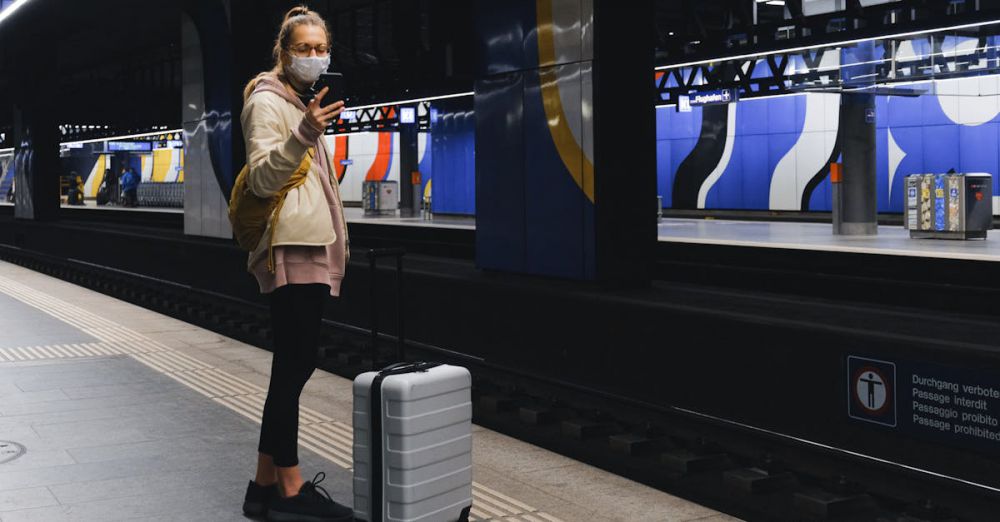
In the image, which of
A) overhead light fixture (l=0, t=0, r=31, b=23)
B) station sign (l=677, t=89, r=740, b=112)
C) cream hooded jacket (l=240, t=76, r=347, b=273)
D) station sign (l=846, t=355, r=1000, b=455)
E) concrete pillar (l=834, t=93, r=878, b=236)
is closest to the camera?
cream hooded jacket (l=240, t=76, r=347, b=273)

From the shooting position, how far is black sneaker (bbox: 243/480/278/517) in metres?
4.25

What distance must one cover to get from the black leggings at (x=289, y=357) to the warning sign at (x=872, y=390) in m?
2.28

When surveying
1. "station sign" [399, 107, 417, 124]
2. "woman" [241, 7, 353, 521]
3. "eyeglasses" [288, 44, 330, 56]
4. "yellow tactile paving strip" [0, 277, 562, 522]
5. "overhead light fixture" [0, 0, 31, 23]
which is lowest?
"yellow tactile paving strip" [0, 277, 562, 522]

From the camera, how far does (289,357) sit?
3996 mm

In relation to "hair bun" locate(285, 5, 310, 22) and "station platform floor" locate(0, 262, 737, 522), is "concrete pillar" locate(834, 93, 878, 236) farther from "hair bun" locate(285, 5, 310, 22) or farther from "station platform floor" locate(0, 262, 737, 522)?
"hair bun" locate(285, 5, 310, 22)

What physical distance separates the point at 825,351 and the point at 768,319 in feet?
1.47

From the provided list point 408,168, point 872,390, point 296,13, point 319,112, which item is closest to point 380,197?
point 408,168

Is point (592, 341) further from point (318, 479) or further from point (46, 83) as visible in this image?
point (46, 83)

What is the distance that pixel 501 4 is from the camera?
8297 mm

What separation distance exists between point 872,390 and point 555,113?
3.63 metres

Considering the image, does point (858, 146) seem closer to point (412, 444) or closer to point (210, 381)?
point (210, 381)

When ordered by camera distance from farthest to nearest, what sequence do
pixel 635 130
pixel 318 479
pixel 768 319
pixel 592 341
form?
pixel 635 130, pixel 592 341, pixel 768 319, pixel 318 479

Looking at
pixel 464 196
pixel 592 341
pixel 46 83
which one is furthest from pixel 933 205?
pixel 464 196

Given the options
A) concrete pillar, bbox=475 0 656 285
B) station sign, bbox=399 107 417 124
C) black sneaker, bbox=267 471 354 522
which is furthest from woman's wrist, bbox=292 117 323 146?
station sign, bbox=399 107 417 124
